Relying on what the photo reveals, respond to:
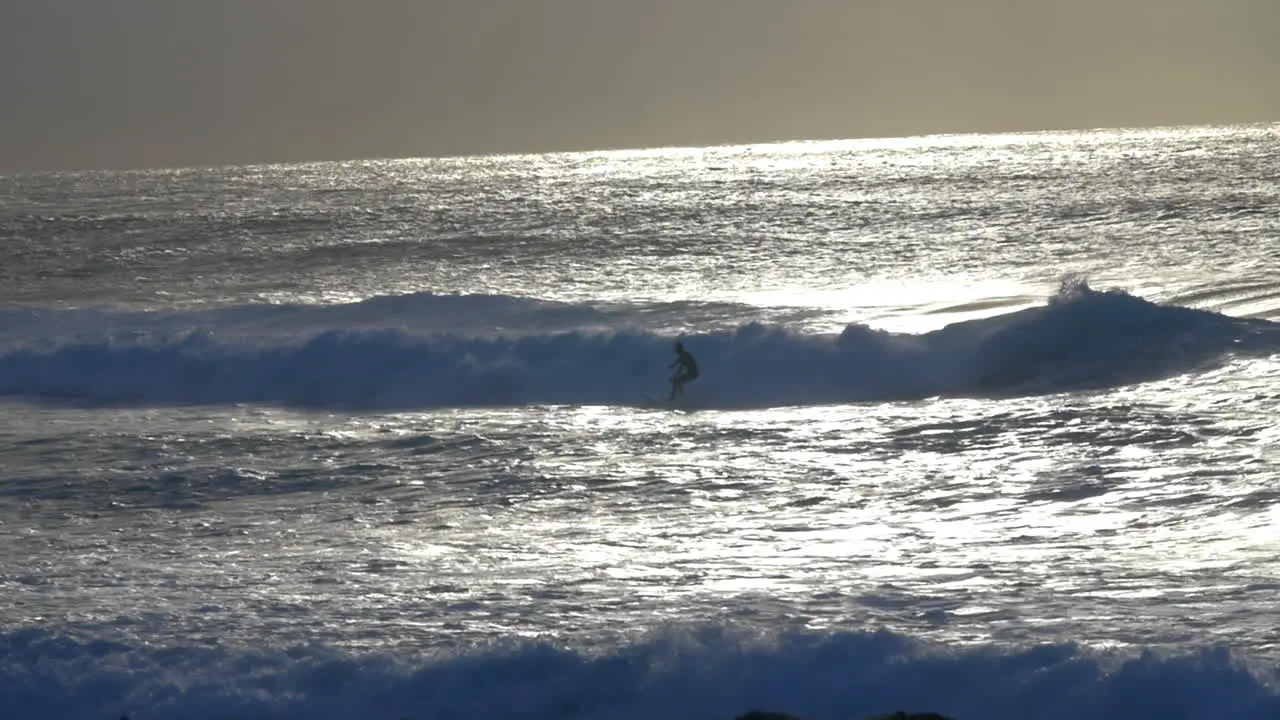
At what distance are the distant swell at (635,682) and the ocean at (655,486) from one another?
22mm

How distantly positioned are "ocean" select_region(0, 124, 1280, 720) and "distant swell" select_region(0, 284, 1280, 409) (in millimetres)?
96

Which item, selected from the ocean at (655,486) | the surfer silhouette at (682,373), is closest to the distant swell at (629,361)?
the ocean at (655,486)

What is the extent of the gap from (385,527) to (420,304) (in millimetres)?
16161

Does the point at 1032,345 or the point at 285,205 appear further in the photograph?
the point at 285,205

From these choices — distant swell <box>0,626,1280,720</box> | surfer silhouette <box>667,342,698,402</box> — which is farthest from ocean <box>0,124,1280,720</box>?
surfer silhouette <box>667,342,698,402</box>

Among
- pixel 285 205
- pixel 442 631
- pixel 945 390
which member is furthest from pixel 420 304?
pixel 285 205

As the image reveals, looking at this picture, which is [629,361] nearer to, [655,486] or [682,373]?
[682,373]

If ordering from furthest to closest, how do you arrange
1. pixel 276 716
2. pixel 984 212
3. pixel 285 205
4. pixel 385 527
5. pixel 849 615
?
1. pixel 285 205
2. pixel 984 212
3. pixel 385 527
4. pixel 849 615
5. pixel 276 716

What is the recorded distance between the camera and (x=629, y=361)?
23.0 m

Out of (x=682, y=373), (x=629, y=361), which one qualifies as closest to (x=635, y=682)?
(x=682, y=373)

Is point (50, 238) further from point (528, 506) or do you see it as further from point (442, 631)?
point (442, 631)

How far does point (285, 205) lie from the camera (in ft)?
182

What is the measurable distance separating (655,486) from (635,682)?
5.18 m

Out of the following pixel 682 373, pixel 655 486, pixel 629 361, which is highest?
pixel 629 361
